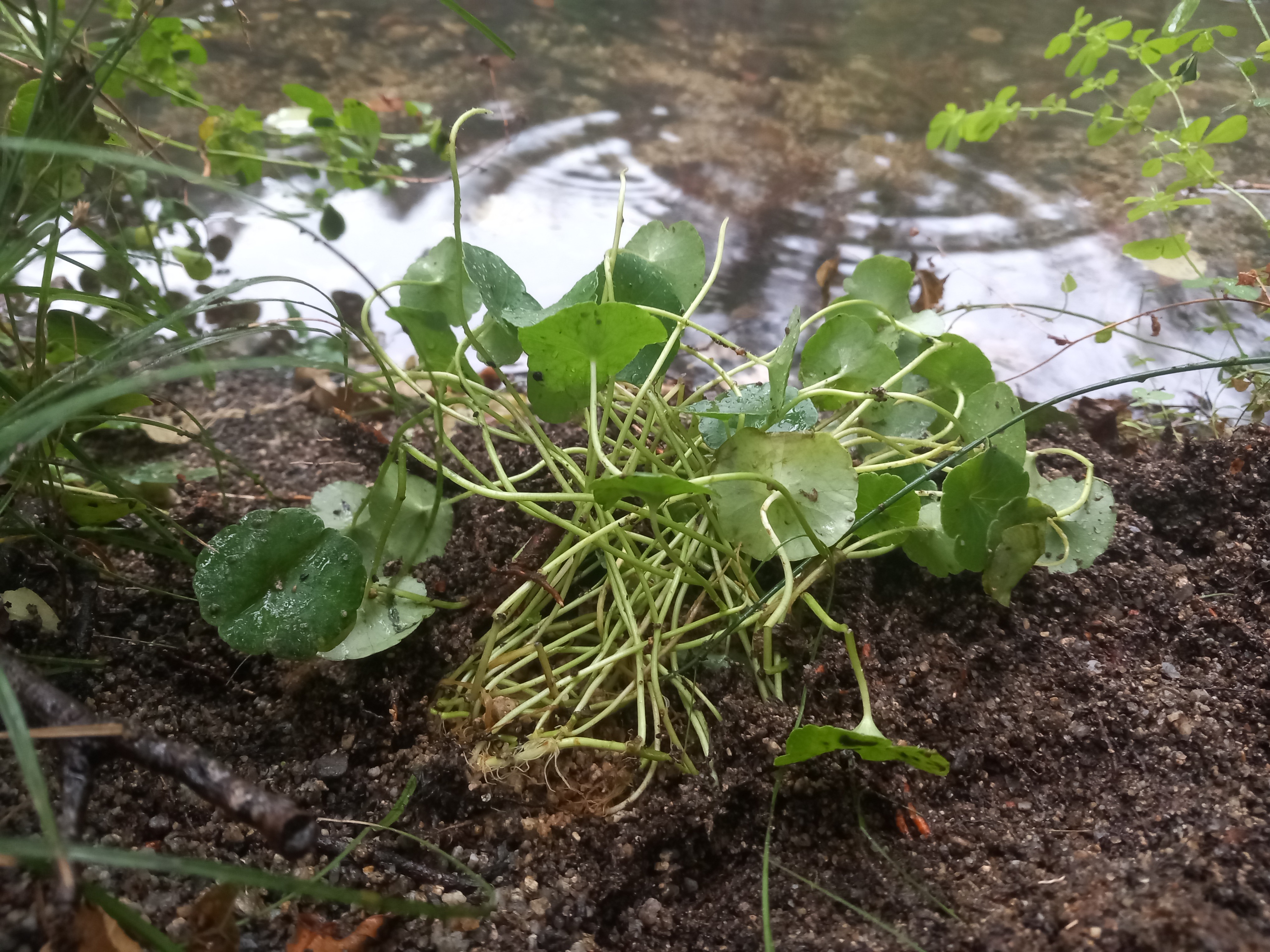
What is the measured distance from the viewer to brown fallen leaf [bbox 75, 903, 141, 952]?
0.40m

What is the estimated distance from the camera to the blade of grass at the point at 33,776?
1.02 ft

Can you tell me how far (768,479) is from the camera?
23.8 inches

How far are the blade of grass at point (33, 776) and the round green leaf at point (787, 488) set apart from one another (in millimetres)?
486

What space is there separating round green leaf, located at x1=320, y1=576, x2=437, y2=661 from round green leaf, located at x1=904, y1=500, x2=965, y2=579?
48 centimetres

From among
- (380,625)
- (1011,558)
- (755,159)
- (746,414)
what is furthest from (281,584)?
(755,159)

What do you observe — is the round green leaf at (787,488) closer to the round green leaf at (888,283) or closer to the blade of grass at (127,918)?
the round green leaf at (888,283)

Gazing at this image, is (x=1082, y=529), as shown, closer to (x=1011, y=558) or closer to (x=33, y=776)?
(x=1011, y=558)

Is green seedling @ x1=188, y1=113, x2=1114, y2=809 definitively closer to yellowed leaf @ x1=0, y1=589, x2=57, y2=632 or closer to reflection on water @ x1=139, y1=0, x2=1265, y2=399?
yellowed leaf @ x1=0, y1=589, x2=57, y2=632

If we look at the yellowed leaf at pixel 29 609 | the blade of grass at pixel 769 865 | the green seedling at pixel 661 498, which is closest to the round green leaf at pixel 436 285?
the green seedling at pixel 661 498

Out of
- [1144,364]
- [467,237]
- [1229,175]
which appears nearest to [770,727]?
[1144,364]

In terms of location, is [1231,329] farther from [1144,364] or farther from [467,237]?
[467,237]

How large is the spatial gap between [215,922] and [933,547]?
0.66 meters

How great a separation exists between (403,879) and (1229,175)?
1.69m

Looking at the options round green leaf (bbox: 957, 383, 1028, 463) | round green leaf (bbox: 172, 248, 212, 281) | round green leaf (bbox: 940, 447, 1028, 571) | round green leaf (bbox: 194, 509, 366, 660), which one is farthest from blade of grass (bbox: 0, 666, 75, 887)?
round green leaf (bbox: 172, 248, 212, 281)
